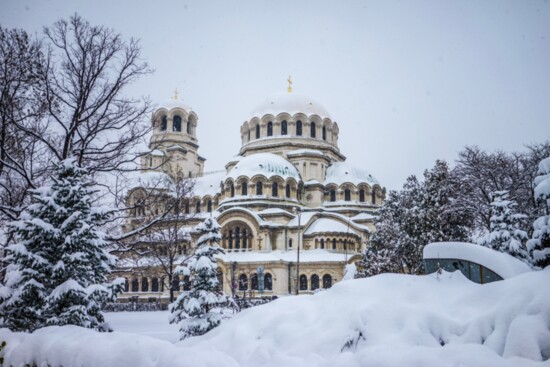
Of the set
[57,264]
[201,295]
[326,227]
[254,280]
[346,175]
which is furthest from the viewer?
[346,175]

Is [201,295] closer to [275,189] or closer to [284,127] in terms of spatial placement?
[275,189]

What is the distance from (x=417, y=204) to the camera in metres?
29.2

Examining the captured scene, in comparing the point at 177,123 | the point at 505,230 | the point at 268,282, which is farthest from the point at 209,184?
the point at 505,230

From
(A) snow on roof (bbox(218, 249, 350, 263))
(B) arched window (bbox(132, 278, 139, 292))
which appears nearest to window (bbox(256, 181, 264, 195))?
(A) snow on roof (bbox(218, 249, 350, 263))

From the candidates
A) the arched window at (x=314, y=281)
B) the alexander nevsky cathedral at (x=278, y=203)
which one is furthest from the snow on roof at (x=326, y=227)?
the arched window at (x=314, y=281)

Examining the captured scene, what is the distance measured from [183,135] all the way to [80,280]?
170 ft

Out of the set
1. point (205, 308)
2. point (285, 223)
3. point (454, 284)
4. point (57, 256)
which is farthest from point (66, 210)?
point (285, 223)

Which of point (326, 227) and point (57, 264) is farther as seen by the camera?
point (326, 227)

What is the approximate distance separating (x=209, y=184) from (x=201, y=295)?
4384cm

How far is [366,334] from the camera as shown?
27.3 feet

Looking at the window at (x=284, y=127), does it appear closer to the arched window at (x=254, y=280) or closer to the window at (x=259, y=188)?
the window at (x=259, y=188)

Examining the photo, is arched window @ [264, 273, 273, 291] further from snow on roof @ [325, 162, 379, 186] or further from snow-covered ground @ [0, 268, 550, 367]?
snow-covered ground @ [0, 268, 550, 367]

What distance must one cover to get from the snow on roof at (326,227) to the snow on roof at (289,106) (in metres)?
16.3

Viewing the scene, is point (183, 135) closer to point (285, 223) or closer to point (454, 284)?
point (285, 223)
